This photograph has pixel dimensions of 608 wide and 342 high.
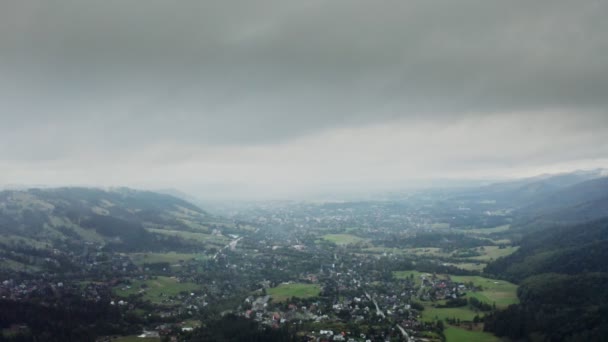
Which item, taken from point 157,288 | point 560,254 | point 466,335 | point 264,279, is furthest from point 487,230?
point 157,288

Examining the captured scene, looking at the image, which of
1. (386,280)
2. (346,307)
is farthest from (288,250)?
(346,307)

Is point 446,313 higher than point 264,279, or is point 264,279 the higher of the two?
point 446,313

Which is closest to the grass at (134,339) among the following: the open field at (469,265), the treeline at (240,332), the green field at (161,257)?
the treeline at (240,332)

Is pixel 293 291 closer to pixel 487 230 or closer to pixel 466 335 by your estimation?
pixel 466 335

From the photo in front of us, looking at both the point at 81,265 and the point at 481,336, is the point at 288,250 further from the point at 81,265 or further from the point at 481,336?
the point at 481,336

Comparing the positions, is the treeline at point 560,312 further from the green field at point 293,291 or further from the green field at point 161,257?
the green field at point 161,257
